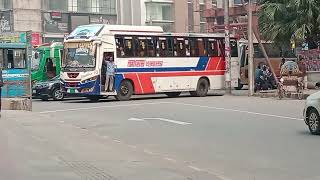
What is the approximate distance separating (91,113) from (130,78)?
7479mm

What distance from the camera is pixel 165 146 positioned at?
1241cm

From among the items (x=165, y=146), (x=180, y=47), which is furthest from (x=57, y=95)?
(x=165, y=146)

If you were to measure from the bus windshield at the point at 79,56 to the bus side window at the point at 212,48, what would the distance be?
25.0 ft

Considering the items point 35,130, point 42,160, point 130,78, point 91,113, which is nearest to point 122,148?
point 42,160

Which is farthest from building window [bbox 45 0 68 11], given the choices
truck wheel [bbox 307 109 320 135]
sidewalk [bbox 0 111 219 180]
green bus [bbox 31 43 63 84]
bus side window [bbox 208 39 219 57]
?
truck wheel [bbox 307 109 320 135]

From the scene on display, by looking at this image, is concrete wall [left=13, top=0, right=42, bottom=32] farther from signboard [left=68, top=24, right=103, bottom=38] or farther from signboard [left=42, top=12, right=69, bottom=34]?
signboard [left=68, top=24, right=103, bottom=38]

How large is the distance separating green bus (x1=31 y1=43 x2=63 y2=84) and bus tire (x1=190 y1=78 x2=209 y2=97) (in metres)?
7.82

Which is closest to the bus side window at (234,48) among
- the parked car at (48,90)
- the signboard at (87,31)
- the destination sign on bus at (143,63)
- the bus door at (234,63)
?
the bus door at (234,63)

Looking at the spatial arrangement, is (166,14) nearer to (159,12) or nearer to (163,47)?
(159,12)

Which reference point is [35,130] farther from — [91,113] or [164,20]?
[164,20]

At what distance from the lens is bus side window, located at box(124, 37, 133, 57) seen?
28.3 m

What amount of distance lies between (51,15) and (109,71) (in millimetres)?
40199

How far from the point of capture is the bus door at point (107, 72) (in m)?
27.4

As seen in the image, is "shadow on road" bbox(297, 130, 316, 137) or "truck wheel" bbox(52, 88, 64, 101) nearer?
"shadow on road" bbox(297, 130, 316, 137)
